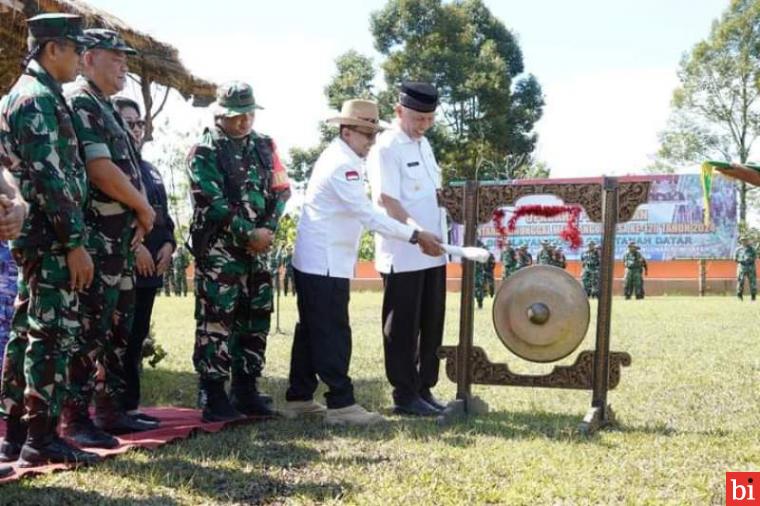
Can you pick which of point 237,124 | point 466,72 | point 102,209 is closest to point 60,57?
point 102,209

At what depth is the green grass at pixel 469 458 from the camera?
11.8ft

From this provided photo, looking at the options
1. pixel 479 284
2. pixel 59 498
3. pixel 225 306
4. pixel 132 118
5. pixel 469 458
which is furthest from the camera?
pixel 479 284

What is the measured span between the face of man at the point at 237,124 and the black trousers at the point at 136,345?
41.7 inches

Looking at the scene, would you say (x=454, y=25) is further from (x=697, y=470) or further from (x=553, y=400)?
(x=697, y=470)

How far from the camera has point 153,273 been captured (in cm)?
546

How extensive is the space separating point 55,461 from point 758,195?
105 feet

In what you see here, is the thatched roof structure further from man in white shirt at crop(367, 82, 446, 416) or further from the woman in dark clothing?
man in white shirt at crop(367, 82, 446, 416)

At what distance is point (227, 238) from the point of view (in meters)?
5.11

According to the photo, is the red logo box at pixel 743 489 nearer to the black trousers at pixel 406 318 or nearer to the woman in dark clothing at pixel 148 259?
the black trousers at pixel 406 318

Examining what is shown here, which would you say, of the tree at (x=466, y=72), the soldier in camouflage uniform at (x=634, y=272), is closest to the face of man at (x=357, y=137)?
the soldier in camouflage uniform at (x=634, y=272)

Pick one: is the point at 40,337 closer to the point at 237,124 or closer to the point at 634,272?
the point at 237,124

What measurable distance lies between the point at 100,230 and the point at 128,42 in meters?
3.05

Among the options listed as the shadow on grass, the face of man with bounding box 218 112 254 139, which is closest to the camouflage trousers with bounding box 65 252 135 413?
the shadow on grass

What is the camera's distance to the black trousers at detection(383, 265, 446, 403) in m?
5.68
